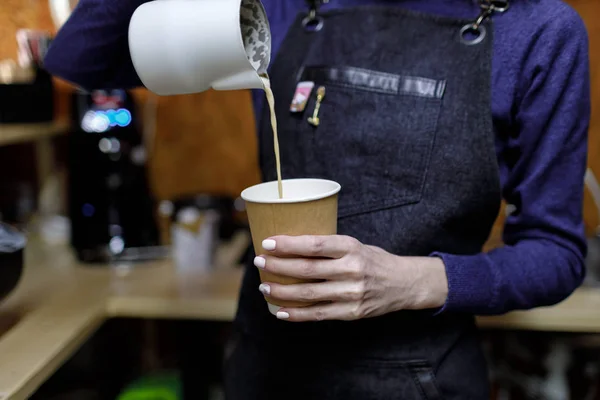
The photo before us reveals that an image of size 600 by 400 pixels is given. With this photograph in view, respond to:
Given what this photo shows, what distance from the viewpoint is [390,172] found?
2.98 ft

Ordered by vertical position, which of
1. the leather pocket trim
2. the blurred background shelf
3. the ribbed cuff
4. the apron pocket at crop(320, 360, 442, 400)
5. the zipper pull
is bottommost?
the apron pocket at crop(320, 360, 442, 400)

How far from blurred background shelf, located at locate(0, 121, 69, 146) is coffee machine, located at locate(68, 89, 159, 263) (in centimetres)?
8

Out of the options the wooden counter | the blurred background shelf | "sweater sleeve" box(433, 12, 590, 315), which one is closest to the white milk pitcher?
"sweater sleeve" box(433, 12, 590, 315)

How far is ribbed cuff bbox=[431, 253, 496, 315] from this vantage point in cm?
84

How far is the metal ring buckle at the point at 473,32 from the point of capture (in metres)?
0.91

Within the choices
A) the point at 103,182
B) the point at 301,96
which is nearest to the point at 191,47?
the point at 301,96

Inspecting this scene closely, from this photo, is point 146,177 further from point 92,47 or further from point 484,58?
point 484,58

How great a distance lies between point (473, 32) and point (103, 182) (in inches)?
40.5

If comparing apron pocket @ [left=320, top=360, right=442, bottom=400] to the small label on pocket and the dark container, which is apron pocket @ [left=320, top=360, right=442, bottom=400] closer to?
the small label on pocket

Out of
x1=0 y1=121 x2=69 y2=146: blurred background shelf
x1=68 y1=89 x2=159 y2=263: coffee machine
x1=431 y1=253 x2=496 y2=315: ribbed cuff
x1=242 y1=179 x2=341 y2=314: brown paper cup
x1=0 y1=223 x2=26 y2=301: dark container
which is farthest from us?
x1=68 y1=89 x2=159 y2=263: coffee machine

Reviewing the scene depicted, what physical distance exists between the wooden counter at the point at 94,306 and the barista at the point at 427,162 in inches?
13.2

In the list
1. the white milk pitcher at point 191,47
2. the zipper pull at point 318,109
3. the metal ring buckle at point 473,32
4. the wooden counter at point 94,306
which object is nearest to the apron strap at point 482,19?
the metal ring buckle at point 473,32

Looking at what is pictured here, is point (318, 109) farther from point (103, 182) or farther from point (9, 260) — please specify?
point (103, 182)

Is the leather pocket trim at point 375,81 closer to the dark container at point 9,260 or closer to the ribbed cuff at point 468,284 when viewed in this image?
the ribbed cuff at point 468,284
